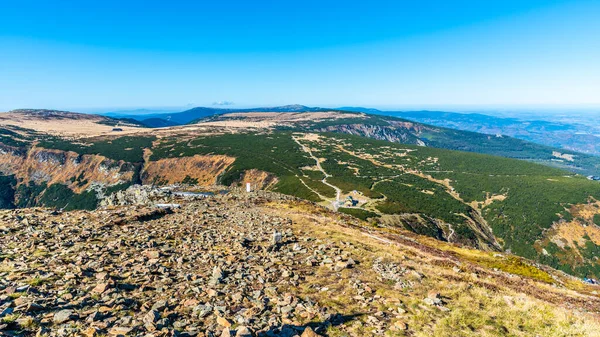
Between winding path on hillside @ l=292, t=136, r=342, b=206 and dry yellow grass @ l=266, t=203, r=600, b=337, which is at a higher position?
dry yellow grass @ l=266, t=203, r=600, b=337

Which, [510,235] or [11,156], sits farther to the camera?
[11,156]

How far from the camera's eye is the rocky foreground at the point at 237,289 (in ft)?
33.6

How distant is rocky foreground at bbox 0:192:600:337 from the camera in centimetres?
1023

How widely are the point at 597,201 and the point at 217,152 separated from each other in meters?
175

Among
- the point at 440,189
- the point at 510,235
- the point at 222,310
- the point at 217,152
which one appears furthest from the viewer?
the point at 217,152

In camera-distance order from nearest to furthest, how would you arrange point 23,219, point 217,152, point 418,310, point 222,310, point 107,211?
point 222,310, point 418,310, point 23,219, point 107,211, point 217,152

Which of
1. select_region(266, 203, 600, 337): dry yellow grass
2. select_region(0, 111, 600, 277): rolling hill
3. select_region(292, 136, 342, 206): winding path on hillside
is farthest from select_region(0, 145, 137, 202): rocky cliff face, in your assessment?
select_region(266, 203, 600, 337): dry yellow grass

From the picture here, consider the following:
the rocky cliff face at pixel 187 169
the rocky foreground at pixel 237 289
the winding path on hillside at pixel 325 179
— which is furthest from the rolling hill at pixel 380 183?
the rocky foreground at pixel 237 289

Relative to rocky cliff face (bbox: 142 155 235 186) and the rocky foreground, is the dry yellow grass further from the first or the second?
rocky cliff face (bbox: 142 155 235 186)

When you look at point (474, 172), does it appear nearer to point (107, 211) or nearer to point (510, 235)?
point (510, 235)

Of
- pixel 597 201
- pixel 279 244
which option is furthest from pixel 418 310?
pixel 597 201

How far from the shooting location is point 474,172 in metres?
150

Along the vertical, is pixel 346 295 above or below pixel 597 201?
above

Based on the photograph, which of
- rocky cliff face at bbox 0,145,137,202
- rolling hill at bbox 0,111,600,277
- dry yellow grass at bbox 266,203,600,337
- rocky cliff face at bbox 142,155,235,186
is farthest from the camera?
rocky cliff face at bbox 0,145,137,202
